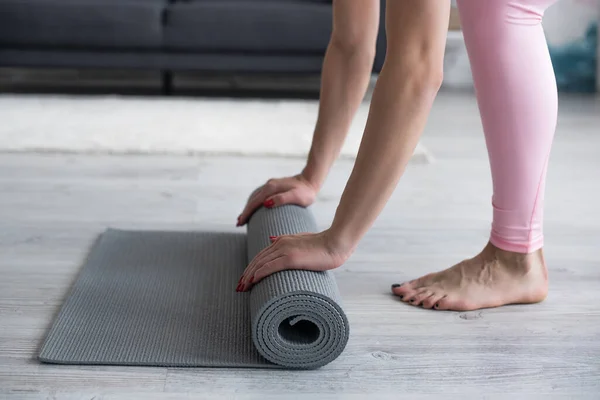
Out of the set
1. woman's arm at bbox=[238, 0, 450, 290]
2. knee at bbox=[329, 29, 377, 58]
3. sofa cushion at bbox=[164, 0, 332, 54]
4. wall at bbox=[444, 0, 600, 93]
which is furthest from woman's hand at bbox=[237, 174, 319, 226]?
wall at bbox=[444, 0, 600, 93]

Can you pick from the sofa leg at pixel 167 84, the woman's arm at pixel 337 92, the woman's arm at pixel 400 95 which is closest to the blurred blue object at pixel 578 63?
the sofa leg at pixel 167 84

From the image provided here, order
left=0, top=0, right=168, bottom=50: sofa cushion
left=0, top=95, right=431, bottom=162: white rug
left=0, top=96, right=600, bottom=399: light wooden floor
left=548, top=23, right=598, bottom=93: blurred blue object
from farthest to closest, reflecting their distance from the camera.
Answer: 1. left=548, top=23, right=598, bottom=93: blurred blue object
2. left=0, top=0, right=168, bottom=50: sofa cushion
3. left=0, top=95, right=431, bottom=162: white rug
4. left=0, top=96, right=600, bottom=399: light wooden floor

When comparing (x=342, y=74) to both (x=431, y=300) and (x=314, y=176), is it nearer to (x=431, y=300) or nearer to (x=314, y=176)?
(x=314, y=176)

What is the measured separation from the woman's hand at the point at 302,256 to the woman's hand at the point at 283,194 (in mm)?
328

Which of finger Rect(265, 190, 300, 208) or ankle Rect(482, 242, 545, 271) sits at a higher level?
ankle Rect(482, 242, 545, 271)

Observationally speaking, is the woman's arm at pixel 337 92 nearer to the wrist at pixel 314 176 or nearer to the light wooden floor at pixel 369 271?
the wrist at pixel 314 176

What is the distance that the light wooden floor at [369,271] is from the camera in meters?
1.28

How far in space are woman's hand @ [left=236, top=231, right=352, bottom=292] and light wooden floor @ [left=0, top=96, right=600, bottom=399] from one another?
151mm

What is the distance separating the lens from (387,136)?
1330 mm

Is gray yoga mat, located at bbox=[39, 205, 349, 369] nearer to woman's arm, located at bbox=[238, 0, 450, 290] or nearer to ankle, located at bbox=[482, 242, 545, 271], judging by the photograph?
woman's arm, located at bbox=[238, 0, 450, 290]

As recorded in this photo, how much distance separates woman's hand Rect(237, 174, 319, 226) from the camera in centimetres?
176

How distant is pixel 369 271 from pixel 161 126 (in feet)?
5.28

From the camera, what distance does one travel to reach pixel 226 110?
3525mm

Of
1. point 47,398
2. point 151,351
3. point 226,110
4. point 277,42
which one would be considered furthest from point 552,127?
point 277,42
